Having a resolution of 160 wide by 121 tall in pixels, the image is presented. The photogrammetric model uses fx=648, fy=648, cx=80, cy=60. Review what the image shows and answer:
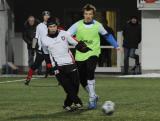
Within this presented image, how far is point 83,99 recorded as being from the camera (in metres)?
14.7

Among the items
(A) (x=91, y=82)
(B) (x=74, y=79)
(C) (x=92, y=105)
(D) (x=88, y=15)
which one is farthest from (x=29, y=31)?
(B) (x=74, y=79)

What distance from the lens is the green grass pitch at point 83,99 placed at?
11.3 m

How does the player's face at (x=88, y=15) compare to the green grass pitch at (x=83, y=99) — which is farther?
the player's face at (x=88, y=15)

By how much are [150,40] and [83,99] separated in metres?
9.55

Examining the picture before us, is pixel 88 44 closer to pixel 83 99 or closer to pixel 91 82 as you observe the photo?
pixel 91 82

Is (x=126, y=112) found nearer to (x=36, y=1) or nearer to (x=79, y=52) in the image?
(x=79, y=52)

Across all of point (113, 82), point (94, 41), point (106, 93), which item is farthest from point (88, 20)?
point (113, 82)

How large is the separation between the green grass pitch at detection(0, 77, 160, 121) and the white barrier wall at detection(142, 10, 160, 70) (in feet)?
9.18

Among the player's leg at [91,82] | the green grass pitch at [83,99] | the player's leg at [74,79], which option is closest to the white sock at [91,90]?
the player's leg at [91,82]

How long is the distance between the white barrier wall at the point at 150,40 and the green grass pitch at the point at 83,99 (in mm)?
2799

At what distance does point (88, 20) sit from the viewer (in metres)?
12.7

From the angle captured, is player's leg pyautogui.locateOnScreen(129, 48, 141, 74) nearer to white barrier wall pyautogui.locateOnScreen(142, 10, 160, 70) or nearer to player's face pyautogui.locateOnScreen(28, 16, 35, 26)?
white barrier wall pyautogui.locateOnScreen(142, 10, 160, 70)

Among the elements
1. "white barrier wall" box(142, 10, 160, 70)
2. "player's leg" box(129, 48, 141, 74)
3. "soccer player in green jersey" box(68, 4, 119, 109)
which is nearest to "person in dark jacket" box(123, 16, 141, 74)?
"player's leg" box(129, 48, 141, 74)

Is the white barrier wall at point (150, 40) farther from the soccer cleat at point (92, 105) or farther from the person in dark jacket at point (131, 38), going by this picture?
the soccer cleat at point (92, 105)
